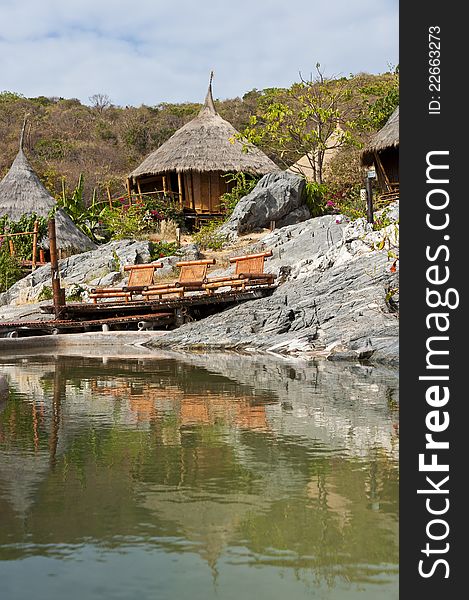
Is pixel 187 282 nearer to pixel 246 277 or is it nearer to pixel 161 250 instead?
pixel 246 277

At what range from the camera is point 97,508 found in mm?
4129

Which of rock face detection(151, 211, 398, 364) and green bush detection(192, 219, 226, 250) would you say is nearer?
rock face detection(151, 211, 398, 364)

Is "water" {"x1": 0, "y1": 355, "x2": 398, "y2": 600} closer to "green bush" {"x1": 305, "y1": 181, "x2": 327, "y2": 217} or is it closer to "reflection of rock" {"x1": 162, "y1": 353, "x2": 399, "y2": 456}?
"reflection of rock" {"x1": 162, "y1": 353, "x2": 399, "y2": 456}

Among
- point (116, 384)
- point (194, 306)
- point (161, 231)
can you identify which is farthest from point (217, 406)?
point (161, 231)

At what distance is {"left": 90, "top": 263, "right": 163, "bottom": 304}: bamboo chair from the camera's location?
16.6m

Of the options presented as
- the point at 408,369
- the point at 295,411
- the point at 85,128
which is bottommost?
the point at 295,411

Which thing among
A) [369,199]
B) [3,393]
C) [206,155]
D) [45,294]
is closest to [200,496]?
[3,393]

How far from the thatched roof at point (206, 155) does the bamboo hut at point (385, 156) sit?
4236 millimetres

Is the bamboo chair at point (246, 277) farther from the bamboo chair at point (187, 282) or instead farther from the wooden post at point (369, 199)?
the wooden post at point (369, 199)

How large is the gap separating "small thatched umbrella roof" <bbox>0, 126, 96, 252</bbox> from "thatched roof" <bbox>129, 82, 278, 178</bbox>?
3482 mm

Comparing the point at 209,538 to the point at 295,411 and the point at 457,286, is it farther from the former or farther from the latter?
the point at 295,411

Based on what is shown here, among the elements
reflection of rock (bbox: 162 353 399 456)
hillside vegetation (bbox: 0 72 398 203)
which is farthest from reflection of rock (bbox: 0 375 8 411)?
hillside vegetation (bbox: 0 72 398 203)

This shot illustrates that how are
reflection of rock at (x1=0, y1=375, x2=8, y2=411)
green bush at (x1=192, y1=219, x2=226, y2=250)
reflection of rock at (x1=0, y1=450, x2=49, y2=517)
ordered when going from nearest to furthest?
reflection of rock at (x1=0, y1=450, x2=49, y2=517)
reflection of rock at (x1=0, y1=375, x2=8, y2=411)
green bush at (x1=192, y1=219, x2=226, y2=250)

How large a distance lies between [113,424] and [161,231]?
723 inches
